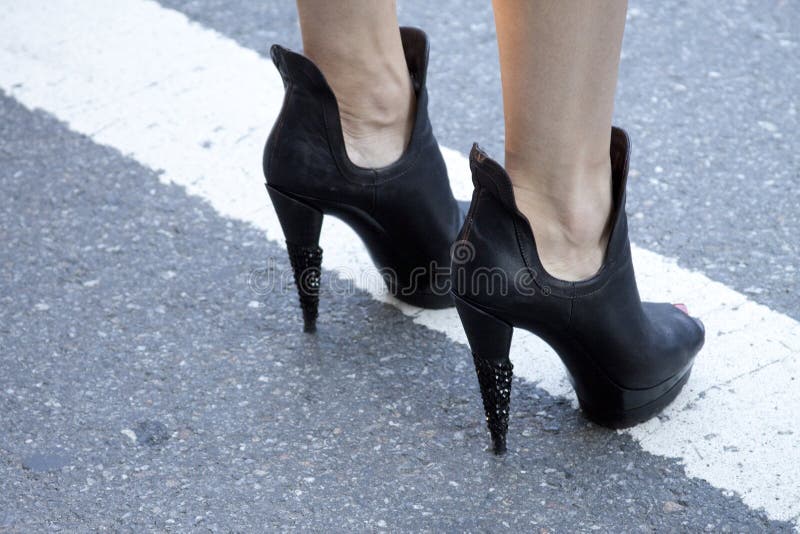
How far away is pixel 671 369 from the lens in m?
1.77

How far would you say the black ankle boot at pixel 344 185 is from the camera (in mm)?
1853

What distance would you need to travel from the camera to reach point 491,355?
5.49 ft

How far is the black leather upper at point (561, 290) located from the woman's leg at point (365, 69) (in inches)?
14.2

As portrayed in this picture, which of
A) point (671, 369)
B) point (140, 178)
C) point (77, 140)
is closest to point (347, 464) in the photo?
point (671, 369)

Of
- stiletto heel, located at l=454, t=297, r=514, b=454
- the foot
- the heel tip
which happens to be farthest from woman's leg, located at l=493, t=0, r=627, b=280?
the heel tip

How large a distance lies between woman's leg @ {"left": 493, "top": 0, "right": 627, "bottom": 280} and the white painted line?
42 cm

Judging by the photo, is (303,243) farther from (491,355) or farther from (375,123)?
(491,355)

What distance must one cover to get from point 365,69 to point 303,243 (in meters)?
0.35

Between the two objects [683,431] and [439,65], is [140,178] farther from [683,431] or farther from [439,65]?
[683,431]

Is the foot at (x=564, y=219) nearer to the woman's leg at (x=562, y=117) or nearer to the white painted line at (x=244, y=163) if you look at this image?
the woman's leg at (x=562, y=117)

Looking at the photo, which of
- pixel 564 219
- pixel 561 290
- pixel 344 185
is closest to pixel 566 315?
pixel 561 290

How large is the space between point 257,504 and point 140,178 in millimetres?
1237

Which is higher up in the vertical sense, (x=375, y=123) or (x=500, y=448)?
(x=375, y=123)

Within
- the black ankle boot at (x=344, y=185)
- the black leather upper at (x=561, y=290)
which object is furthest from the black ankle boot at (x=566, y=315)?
the black ankle boot at (x=344, y=185)
